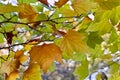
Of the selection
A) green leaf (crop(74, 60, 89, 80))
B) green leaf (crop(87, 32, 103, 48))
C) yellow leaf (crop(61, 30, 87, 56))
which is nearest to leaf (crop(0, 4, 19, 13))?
yellow leaf (crop(61, 30, 87, 56))

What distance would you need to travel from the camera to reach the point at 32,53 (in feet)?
2.25

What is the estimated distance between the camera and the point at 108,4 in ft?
2.10

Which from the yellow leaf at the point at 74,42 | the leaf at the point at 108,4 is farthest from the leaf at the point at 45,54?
the leaf at the point at 108,4

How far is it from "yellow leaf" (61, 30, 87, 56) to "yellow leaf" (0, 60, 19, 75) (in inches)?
5.8

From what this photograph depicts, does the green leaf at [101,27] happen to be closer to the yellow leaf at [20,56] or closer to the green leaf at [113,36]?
the green leaf at [113,36]

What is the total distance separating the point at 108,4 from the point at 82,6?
6 cm

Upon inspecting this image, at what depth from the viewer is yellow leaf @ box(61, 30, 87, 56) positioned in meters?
0.68

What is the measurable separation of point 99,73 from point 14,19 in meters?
0.44

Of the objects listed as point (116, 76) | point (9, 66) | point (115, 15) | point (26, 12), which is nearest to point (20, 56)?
point (9, 66)

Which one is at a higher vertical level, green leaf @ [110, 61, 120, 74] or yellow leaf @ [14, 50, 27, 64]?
green leaf @ [110, 61, 120, 74]

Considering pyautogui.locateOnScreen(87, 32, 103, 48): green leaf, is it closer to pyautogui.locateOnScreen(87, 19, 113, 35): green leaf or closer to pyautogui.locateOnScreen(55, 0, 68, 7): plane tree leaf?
pyautogui.locateOnScreen(87, 19, 113, 35): green leaf

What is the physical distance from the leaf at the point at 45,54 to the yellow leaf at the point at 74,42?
0.10 feet

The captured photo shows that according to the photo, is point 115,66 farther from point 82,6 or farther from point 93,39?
point 82,6

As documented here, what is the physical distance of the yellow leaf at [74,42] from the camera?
68 cm
